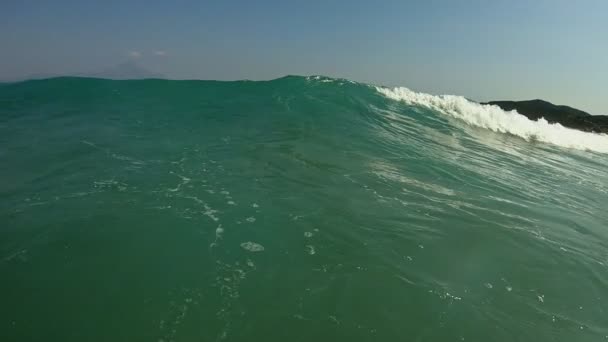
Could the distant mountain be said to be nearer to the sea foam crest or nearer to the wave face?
the sea foam crest

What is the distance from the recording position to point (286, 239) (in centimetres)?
558

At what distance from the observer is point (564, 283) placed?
201 inches

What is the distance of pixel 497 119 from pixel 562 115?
20.5m

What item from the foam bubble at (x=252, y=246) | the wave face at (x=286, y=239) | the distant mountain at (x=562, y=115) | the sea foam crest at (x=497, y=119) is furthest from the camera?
the distant mountain at (x=562, y=115)

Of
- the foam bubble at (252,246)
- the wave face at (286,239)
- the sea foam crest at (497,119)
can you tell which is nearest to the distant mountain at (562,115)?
the sea foam crest at (497,119)

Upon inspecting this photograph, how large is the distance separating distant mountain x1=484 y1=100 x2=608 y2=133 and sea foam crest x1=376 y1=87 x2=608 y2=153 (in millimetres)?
7450

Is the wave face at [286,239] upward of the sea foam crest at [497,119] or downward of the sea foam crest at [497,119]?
downward

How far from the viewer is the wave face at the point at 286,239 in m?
3.95

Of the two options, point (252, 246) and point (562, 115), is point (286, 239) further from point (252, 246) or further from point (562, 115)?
point (562, 115)

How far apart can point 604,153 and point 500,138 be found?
773 cm

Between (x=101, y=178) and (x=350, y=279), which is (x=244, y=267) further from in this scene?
(x=101, y=178)

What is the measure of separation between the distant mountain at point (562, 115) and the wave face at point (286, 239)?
81.0 ft

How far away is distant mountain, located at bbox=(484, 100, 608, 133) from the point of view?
31.7 meters

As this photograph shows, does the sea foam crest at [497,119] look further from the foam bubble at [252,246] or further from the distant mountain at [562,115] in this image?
the foam bubble at [252,246]
